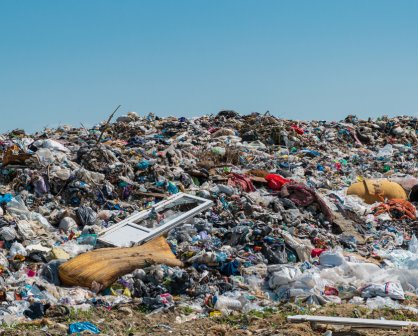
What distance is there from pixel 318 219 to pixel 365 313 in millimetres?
4136

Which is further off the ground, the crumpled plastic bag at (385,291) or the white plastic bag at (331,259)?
the white plastic bag at (331,259)

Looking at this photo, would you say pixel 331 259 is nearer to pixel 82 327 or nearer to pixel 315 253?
pixel 315 253

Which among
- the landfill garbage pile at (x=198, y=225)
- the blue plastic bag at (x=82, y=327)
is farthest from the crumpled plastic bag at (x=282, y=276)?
the blue plastic bag at (x=82, y=327)

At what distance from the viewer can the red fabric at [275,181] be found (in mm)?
11211

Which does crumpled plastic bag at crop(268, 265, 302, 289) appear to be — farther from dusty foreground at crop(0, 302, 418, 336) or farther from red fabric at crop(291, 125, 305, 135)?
red fabric at crop(291, 125, 305, 135)

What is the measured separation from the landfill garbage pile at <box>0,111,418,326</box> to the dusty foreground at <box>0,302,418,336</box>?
20 centimetres

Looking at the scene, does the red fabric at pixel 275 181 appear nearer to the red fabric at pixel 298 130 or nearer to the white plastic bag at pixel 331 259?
the white plastic bag at pixel 331 259

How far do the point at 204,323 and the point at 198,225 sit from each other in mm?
3057

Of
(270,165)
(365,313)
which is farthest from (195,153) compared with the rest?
(365,313)

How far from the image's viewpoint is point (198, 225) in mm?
9078

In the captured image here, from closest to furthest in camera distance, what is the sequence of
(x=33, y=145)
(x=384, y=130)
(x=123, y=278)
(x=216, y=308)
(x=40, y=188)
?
1. (x=216, y=308)
2. (x=123, y=278)
3. (x=40, y=188)
4. (x=33, y=145)
5. (x=384, y=130)

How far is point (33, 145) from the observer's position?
1220 cm

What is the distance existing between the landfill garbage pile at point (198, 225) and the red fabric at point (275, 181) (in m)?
0.02

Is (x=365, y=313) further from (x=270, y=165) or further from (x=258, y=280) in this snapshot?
(x=270, y=165)
